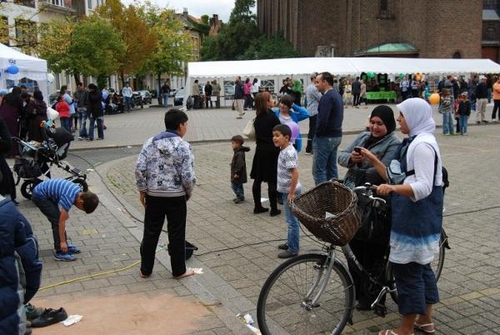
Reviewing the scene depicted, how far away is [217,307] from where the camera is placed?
183 inches

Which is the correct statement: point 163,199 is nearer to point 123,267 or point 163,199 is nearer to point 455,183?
point 123,267

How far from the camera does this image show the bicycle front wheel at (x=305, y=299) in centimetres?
381

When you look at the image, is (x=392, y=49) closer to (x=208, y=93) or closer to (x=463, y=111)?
(x=208, y=93)

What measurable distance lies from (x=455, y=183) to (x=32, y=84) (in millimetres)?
16315

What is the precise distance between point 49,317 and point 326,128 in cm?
494

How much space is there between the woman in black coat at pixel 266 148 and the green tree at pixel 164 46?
35.3 meters

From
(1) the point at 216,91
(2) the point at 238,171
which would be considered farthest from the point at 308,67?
(2) the point at 238,171

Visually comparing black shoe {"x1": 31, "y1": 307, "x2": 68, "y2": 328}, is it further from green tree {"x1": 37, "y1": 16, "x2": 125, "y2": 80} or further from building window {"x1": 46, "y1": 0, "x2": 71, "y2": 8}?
building window {"x1": 46, "y1": 0, "x2": 71, "y2": 8}

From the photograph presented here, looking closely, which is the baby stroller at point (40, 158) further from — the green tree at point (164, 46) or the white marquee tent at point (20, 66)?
the green tree at point (164, 46)

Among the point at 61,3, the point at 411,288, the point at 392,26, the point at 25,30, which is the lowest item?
the point at 411,288

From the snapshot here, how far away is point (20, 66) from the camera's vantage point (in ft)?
52.8

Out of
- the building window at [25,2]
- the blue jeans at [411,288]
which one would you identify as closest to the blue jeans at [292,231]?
the blue jeans at [411,288]

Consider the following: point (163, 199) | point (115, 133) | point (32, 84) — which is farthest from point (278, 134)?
point (32, 84)

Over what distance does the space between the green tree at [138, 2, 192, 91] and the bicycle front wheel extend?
129ft
